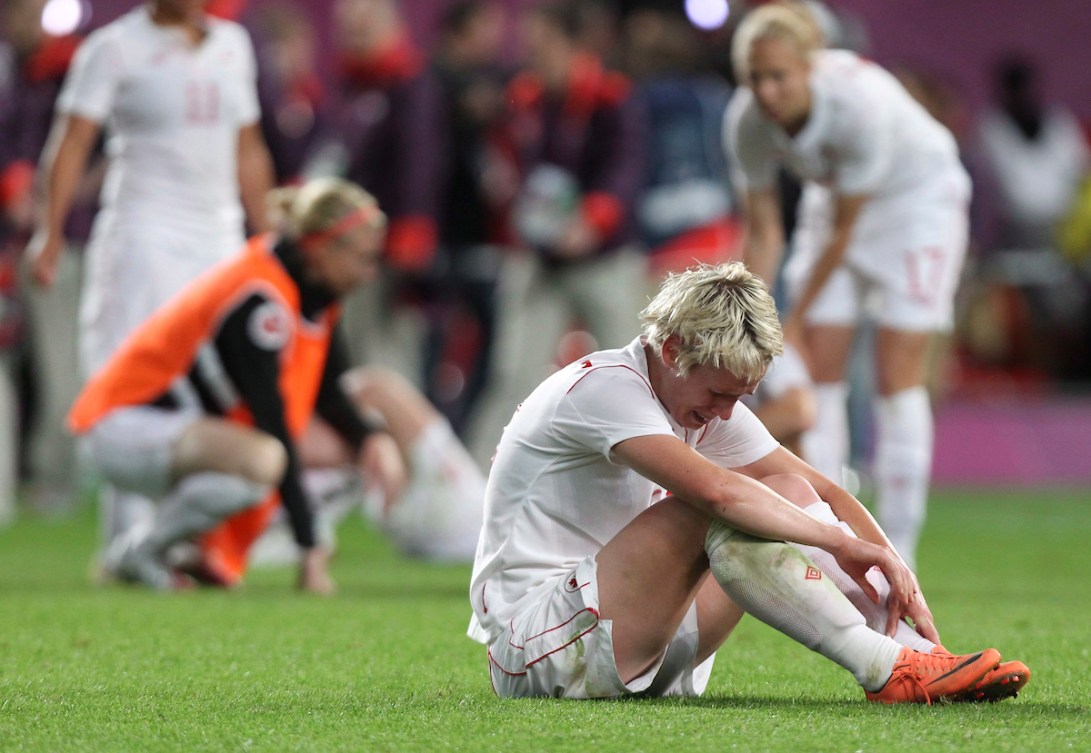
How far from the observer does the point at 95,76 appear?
6.68 meters

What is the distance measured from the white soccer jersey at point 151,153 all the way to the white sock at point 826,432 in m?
2.31

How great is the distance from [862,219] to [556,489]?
3095mm

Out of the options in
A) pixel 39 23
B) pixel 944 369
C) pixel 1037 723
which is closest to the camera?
pixel 1037 723

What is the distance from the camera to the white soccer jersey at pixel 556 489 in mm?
3619

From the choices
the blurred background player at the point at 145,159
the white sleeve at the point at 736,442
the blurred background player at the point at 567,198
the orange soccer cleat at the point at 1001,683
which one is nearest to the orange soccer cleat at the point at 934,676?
the orange soccer cleat at the point at 1001,683

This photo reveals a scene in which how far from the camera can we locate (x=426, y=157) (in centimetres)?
1020

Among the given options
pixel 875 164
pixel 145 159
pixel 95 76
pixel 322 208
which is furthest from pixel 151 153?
pixel 875 164

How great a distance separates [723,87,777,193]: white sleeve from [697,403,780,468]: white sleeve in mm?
2727

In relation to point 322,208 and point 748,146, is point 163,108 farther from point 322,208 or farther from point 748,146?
point 748,146

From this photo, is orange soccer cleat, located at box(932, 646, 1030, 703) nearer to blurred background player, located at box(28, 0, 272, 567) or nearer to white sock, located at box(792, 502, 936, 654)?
white sock, located at box(792, 502, 936, 654)

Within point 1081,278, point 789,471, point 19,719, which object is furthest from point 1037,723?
point 1081,278

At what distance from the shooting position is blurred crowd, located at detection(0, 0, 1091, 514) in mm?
9883

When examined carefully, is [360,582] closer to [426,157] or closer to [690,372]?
[690,372]

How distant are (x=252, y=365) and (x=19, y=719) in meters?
2.68
